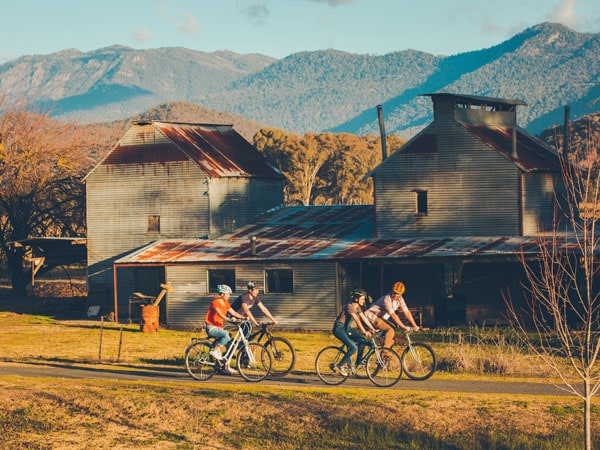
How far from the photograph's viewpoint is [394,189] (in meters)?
41.6

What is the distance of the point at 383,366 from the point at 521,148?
22754 mm

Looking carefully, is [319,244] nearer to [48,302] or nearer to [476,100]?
[476,100]

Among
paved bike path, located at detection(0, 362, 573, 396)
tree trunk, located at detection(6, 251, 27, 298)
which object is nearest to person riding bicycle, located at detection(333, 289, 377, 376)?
paved bike path, located at detection(0, 362, 573, 396)

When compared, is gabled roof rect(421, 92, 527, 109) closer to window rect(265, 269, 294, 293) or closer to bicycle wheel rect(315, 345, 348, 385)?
window rect(265, 269, 294, 293)

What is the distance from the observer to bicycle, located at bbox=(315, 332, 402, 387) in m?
21.8

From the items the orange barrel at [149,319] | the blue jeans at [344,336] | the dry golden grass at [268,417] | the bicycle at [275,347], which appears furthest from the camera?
the orange barrel at [149,319]

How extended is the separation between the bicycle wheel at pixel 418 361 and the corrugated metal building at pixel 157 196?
23.4 metres

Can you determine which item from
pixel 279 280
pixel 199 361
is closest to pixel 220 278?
pixel 279 280

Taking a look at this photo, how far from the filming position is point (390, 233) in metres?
41.5

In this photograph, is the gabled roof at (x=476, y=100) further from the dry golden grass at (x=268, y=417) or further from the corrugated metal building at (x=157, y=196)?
the dry golden grass at (x=268, y=417)

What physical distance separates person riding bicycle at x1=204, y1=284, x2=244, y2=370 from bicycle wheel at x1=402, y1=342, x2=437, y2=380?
3752 millimetres

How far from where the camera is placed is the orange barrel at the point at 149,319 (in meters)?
39.3

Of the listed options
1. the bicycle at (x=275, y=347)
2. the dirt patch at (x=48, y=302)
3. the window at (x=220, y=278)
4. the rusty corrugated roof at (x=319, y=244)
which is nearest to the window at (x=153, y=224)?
the rusty corrugated roof at (x=319, y=244)

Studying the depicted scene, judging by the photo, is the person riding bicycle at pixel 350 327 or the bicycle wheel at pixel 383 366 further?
the bicycle wheel at pixel 383 366
